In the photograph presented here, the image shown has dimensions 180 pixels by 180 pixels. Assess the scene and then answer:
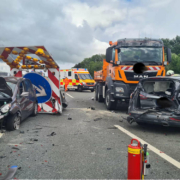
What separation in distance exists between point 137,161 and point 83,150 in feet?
6.16

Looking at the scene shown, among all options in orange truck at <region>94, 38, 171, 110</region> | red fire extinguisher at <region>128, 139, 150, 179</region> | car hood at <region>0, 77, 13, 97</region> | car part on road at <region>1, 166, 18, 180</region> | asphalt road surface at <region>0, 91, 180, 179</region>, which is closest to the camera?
red fire extinguisher at <region>128, 139, 150, 179</region>

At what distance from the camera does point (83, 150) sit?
5.03m

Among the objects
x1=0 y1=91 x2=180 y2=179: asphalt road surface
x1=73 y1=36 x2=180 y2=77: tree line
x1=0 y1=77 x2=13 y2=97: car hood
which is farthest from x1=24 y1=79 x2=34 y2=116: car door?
x1=73 y1=36 x2=180 y2=77: tree line

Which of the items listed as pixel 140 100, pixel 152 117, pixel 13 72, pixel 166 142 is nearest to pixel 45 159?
pixel 166 142

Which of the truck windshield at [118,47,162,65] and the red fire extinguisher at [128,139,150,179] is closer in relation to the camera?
the red fire extinguisher at [128,139,150,179]

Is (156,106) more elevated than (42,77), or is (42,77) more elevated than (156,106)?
(42,77)

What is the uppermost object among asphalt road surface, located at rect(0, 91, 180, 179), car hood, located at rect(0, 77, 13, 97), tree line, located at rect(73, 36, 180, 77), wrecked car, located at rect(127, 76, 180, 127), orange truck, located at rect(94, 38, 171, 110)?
tree line, located at rect(73, 36, 180, 77)

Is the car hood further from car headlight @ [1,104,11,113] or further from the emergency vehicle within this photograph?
the emergency vehicle

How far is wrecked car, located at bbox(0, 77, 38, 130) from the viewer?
6.52 metres

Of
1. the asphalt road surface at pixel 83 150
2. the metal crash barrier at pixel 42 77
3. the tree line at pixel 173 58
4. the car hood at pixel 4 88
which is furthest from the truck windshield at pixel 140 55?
the tree line at pixel 173 58

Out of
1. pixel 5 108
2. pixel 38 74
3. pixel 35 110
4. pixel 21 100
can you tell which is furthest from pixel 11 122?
pixel 38 74

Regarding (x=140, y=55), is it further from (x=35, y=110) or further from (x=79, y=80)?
(x=79, y=80)

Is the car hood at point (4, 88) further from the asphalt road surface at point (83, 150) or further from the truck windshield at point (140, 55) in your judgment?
the truck windshield at point (140, 55)

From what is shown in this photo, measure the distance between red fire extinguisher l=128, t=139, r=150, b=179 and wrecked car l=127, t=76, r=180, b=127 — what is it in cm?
334
